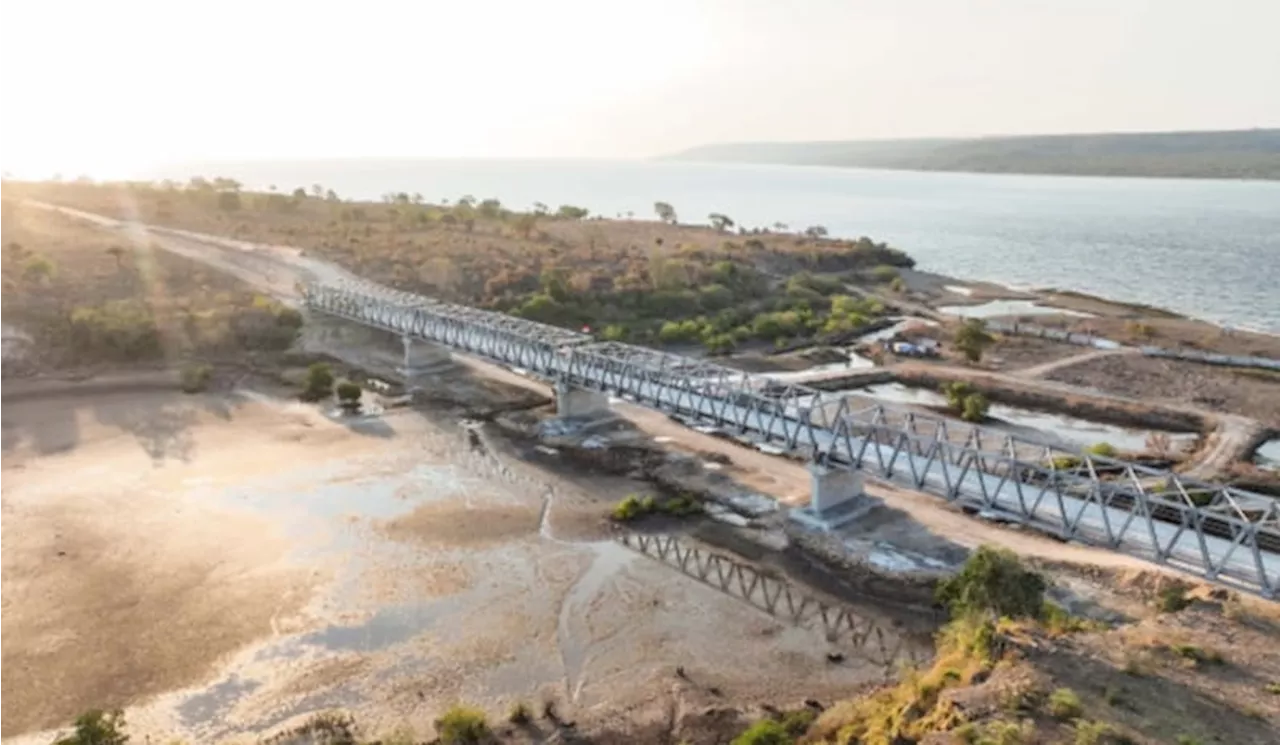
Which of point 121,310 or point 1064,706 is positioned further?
point 121,310

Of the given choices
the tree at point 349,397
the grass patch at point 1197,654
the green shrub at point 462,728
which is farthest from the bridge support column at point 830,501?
the tree at point 349,397

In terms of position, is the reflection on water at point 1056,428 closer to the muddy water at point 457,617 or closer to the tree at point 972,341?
the tree at point 972,341

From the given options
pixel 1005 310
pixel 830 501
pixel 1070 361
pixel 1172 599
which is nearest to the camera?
pixel 1172 599

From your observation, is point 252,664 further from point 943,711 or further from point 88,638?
point 943,711

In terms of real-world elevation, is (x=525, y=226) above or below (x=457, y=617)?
above

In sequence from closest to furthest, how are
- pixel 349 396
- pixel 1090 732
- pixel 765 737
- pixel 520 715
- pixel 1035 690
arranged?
pixel 1090 732, pixel 1035 690, pixel 765 737, pixel 520 715, pixel 349 396

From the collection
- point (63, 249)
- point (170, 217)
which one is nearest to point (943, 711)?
point (63, 249)

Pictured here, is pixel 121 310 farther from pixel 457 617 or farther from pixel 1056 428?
pixel 1056 428

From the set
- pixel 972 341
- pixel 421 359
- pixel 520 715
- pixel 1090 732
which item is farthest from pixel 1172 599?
pixel 421 359

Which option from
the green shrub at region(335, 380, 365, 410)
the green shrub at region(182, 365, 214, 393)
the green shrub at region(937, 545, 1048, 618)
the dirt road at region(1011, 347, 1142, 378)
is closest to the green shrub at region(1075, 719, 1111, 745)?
the green shrub at region(937, 545, 1048, 618)
